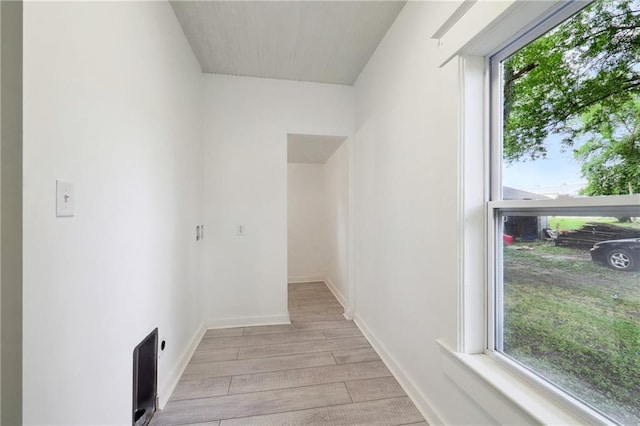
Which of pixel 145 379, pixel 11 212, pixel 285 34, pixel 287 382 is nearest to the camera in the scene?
pixel 11 212

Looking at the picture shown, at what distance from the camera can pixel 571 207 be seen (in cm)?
88

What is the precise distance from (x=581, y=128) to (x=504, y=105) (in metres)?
0.36

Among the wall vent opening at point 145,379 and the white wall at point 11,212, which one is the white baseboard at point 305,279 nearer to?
the wall vent opening at point 145,379

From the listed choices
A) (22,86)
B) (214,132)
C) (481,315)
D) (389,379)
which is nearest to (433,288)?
(481,315)

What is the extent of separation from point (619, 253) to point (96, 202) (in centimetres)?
184

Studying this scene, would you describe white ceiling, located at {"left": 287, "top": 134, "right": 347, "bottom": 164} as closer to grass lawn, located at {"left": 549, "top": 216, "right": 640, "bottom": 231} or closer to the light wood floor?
the light wood floor

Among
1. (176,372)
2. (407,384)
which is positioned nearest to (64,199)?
(176,372)

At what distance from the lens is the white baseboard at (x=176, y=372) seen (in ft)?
5.24

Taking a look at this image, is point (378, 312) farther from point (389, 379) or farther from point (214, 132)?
point (214, 132)

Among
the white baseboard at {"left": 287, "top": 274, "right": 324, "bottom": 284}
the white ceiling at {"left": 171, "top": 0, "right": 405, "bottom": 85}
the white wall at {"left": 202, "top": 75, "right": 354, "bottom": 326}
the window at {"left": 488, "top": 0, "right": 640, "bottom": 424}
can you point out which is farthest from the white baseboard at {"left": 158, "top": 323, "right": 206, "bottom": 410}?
the white ceiling at {"left": 171, "top": 0, "right": 405, "bottom": 85}

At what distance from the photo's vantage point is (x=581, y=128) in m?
0.88

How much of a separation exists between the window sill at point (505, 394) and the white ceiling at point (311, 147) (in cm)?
238

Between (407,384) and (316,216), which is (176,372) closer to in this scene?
(407,384)

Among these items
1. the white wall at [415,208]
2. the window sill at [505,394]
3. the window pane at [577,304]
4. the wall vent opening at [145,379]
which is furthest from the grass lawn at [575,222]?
the wall vent opening at [145,379]
